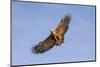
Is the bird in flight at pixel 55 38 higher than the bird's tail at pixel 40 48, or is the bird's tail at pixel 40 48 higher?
the bird in flight at pixel 55 38

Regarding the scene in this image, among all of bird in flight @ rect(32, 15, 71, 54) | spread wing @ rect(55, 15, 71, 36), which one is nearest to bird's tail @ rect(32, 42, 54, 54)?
bird in flight @ rect(32, 15, 71, 54)

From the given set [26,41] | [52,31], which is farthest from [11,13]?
[52,31]

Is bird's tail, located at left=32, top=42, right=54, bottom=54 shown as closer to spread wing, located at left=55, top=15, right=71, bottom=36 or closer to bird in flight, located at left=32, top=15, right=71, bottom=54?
bird in flight, located at left=32, top=15, right=71, bottom=54

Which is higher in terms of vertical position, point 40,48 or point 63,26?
point 63,26

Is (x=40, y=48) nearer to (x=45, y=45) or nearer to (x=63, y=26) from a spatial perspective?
(x=45, y=45)

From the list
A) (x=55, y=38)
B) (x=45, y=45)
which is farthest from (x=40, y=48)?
(x=55, y=38)

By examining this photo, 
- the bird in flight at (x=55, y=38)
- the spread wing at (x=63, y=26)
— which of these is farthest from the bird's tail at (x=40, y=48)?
the spread wing at (x=63, y=26)

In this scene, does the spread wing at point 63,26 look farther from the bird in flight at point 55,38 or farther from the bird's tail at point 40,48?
the bird's tail at point 40,48
